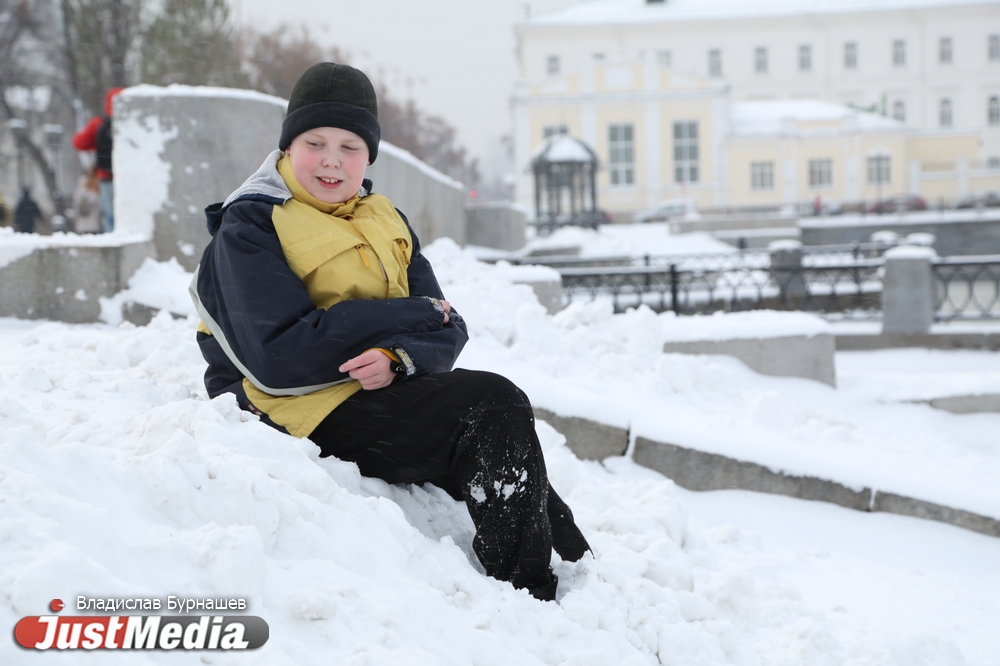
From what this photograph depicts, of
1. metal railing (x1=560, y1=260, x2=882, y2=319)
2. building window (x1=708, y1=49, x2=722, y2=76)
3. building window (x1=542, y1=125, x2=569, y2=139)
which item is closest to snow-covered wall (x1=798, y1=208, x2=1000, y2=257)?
metal railing (x1=560, y1=260, x2=882, y2=319)

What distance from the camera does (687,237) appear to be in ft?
88.9

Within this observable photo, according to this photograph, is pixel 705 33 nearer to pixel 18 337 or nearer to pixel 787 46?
pixel 787 46

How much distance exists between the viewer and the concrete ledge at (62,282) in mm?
5426

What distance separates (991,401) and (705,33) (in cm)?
5746

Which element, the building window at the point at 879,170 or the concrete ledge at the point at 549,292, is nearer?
the concrete ledge at the point at 549,292

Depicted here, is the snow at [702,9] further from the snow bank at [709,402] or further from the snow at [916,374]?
the snow bank at [709,402]

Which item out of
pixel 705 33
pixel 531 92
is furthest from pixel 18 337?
pixel 705 33

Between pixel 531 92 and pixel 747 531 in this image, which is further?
pixel 531 92

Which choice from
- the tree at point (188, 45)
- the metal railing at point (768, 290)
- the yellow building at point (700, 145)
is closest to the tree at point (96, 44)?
the tree at point (188, 45)

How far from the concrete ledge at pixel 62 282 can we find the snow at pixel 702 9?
186 ft

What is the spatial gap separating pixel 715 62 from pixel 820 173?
17058mm

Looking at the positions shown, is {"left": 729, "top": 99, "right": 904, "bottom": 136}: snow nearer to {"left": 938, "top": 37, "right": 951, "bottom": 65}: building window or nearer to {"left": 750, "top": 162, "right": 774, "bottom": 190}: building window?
{"left": 750, "top": 162, "right": 774, "bottom": 190}: building window

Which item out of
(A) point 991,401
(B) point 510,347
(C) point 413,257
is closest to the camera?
(C) point 413,257

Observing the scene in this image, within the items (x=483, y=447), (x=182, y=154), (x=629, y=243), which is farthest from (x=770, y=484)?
(x=629, y=243)
